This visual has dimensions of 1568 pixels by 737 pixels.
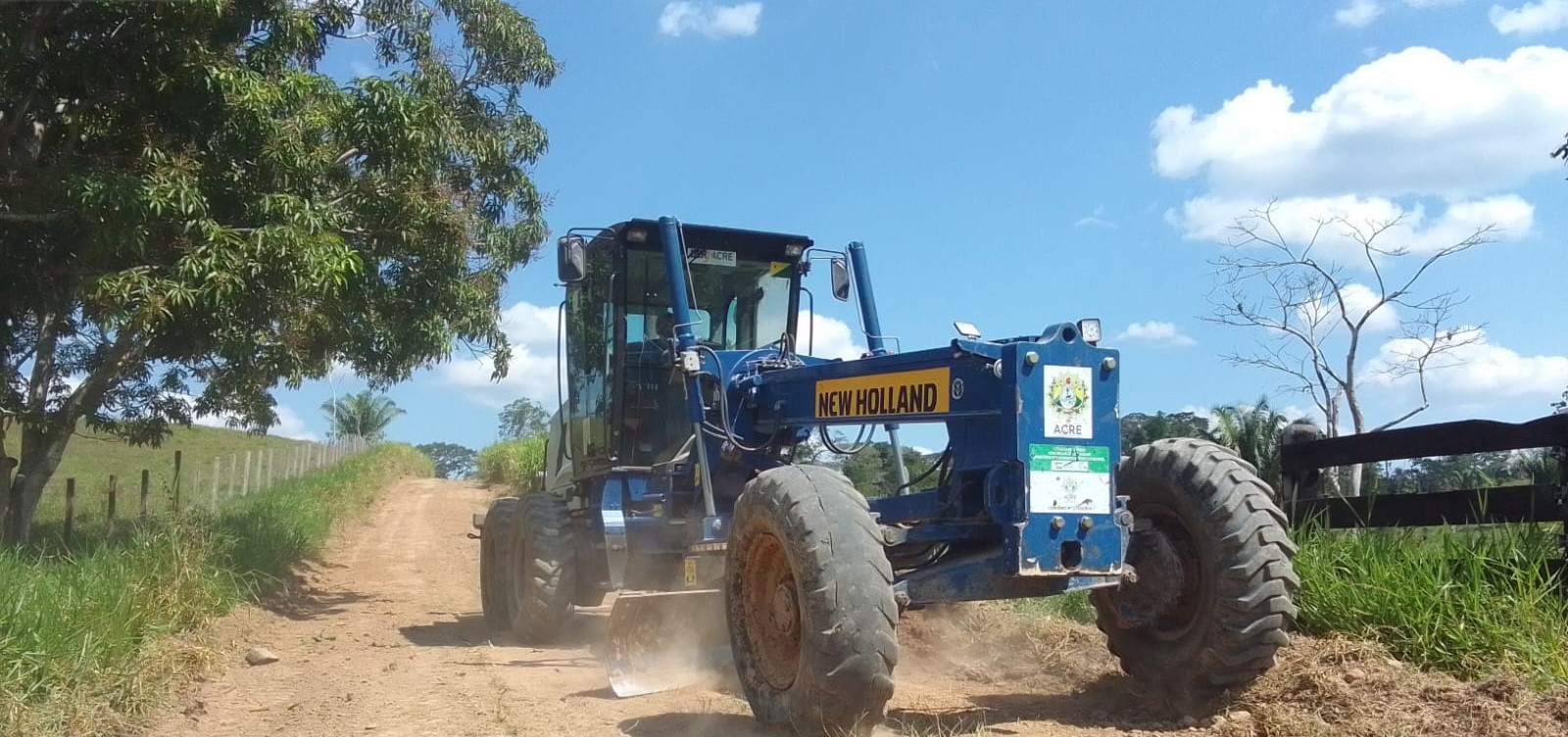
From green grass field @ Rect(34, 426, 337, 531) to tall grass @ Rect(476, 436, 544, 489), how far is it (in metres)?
4.78

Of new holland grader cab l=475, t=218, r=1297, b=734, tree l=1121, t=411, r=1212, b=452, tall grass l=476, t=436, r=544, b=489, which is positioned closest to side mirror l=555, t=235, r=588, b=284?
new holland grader cab l=475, t=218, r=1297, b=734

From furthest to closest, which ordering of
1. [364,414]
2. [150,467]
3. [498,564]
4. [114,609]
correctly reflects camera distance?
[364,414] < [150,467] < [498,564] < [114,609]

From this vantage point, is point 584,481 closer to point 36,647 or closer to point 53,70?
point 36,647

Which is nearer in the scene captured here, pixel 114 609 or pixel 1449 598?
pixel 1449 598

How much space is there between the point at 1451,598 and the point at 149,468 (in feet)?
97.3

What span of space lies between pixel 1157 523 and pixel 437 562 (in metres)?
12.5

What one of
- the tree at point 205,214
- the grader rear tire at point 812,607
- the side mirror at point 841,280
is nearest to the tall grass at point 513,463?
the tree at point 205,214

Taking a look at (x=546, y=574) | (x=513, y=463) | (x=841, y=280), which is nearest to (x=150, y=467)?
(x=513, y=463)

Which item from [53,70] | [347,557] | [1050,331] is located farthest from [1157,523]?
[347,557]

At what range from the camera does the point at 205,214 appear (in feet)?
30.1

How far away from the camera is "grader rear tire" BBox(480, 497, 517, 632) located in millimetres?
9398

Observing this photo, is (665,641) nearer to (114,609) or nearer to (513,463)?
(114,609)

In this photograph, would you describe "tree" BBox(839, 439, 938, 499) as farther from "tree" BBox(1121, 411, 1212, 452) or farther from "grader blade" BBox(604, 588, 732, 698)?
"tree" BBox(1121, 411, 1212, 452)

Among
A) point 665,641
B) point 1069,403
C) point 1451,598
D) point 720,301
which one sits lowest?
point 665,641
